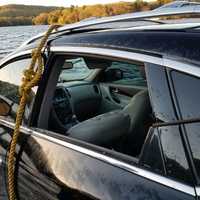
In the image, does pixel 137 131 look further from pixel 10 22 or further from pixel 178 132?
pixel 10 22

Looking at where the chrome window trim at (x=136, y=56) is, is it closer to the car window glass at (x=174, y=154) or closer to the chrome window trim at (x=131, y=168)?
the car window glass at (x=174, y=154)

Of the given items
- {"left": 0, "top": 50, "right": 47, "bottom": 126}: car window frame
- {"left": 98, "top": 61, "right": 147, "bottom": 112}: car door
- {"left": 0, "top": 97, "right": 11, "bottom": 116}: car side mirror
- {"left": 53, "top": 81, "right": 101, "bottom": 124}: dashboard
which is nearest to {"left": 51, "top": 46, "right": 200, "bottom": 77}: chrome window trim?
{"left": 0, "top": 50, "right": 47, "bottom": 126}: car window frame

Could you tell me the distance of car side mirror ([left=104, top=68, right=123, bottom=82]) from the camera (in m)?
4.94

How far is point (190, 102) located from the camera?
205 cm

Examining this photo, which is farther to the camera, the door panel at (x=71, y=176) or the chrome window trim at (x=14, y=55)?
the chrome window trim at (x=14, y=55)

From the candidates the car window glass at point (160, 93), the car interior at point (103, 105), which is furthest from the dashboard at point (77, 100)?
the car window glass at point (160, 93)

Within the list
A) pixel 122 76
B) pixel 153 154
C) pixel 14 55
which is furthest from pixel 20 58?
pixel 122 76

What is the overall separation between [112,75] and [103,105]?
456 mm

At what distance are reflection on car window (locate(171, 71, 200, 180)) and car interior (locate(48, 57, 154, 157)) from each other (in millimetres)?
259

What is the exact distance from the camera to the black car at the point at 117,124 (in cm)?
205

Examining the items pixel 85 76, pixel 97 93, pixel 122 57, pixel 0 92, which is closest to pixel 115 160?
pixel 122 57

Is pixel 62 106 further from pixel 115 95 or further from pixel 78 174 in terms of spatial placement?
pixel 78 174

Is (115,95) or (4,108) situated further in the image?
(115,95)

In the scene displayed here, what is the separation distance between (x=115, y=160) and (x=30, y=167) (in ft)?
2.30
